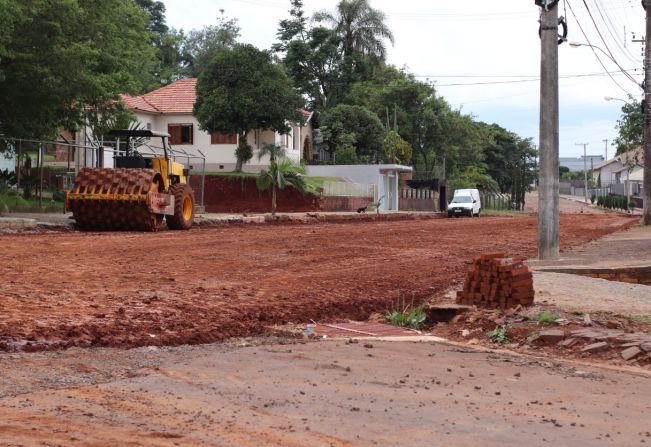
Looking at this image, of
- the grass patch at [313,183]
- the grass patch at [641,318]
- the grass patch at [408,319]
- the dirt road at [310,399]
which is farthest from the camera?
the grass patch at [313,183]

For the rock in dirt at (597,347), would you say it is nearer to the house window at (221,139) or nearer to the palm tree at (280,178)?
the palm tree at (280,178)

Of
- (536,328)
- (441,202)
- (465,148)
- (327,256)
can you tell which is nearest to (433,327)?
(536,328)

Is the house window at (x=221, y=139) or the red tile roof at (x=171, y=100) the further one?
the red tile roof at (x=171, y=100)

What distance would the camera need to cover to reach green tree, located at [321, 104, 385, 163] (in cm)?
6384

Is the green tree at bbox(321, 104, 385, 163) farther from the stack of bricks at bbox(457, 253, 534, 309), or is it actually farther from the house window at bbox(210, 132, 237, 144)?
the stack of bricks at bbox(457, 253, 534, 309)

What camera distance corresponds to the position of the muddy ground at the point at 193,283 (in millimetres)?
8617

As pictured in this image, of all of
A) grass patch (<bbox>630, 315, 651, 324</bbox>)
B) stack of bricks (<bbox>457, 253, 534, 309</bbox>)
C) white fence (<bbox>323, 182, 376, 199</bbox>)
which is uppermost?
white fence (<bbox>323, 182, 376, 199</bbox>)

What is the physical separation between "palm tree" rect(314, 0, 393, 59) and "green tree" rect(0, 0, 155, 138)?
39.0 metres

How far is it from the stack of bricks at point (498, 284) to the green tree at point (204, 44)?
71540 millimetres

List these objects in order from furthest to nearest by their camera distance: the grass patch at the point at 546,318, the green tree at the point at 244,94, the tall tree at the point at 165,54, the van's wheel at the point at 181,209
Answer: the tall tree at the point at 165,54 → the green tree at the point at 244,94 → the van's wheel at the point at 181,209 → the grass patch at the point at 546,318

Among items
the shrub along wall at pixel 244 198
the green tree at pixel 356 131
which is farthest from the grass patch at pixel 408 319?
the green tree at pixel 356 131

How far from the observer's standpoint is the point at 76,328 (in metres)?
8.27

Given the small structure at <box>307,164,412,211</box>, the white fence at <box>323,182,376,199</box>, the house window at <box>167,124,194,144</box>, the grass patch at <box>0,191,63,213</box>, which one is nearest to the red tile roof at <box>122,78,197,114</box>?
the house window at <box>167,124,194,144</box>

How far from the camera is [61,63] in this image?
27.4 metres
